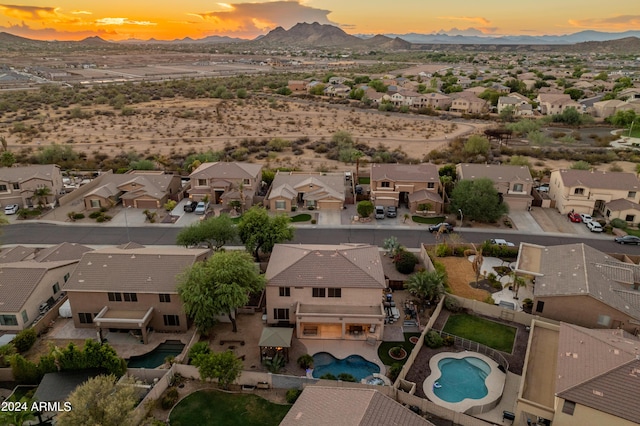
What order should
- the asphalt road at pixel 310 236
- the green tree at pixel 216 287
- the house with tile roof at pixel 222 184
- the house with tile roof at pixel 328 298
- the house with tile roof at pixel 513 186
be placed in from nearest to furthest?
the green tree at pixel 216 287, the house with tile roof at pixel 328 298, the asphalt road at pixel 310 236, the house with tile roof at pixel 513 186, the house with tile roof at pixel 222 184

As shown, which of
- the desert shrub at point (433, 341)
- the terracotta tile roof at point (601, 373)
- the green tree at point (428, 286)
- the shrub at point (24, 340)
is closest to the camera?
the terracotta tile roof at point (601, 373)

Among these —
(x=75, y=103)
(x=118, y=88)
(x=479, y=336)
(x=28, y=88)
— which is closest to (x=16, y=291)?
(x=479, y=336)

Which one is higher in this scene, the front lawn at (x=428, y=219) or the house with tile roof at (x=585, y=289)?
the house with tile roof at (x=585, y=289)

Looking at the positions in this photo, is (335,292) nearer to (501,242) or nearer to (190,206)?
(501,242)

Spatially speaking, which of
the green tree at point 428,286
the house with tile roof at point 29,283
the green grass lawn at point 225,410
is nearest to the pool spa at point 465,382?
the green tree at point 428,286

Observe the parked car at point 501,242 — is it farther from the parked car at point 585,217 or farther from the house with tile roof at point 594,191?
the house with tile roof at point 594,191

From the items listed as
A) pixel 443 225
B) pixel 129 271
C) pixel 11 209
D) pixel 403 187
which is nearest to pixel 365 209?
pixel 403 187
